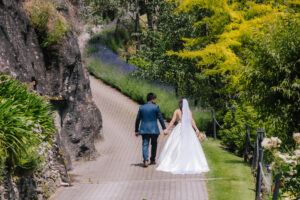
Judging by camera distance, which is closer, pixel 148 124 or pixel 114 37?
pixel 148 124

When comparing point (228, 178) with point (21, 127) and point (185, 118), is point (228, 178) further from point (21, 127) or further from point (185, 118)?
point (21, 127)

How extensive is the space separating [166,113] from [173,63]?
13.6ft

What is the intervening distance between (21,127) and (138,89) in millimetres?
18077

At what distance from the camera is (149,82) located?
26.4 meters

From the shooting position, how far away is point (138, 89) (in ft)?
81.3

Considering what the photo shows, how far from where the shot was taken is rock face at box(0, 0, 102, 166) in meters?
9.24

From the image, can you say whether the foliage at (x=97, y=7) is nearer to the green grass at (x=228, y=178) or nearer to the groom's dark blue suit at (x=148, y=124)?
the green grass at (x=228, y=178)

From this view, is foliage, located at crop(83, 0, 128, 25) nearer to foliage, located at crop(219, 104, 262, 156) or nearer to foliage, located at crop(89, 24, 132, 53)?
foliage, located at crop(89, 24, 132, 53)

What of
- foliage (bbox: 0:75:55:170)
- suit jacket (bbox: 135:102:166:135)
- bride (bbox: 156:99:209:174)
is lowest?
bride (bbox: 156:99:209:174)

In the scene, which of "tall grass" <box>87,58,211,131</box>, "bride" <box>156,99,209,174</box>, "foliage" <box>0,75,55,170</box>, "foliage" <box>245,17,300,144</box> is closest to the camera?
"foliage" <box>0,75,55,170</box>

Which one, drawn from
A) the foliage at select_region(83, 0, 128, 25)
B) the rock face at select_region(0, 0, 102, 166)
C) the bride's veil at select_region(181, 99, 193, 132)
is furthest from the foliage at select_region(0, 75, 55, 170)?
the foliage at select_region(83, 0, 128, 25)

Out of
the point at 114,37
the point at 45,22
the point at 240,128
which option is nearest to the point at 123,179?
the point at 45,22

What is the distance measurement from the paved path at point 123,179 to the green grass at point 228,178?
29cm

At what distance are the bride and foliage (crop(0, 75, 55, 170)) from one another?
141 inches
